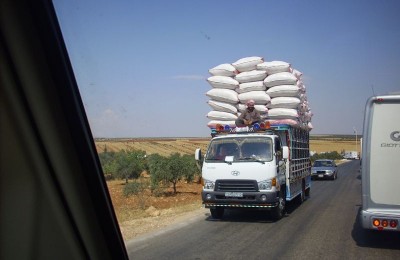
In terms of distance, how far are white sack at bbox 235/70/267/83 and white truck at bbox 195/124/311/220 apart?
2.28m

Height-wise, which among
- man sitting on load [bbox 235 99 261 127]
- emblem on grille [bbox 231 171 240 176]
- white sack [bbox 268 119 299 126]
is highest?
man sitting on load [bbox 235 99 261 127]

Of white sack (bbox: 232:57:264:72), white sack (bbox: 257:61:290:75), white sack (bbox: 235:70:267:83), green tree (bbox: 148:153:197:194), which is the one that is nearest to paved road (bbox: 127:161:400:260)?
white sack (bbox: 235:70:267:83)

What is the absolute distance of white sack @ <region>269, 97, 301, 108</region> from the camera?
546 inches

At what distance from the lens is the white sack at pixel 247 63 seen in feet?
47.2

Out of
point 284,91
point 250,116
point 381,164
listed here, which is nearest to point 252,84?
point 284,91

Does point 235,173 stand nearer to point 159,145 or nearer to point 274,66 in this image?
point 274,66

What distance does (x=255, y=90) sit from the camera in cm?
1438

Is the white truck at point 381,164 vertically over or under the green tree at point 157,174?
over

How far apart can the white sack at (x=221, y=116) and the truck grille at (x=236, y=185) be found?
3262 mm

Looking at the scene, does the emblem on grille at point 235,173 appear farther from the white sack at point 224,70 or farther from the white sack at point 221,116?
the white sack at point 224,70

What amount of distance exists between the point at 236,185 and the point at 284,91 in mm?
4220

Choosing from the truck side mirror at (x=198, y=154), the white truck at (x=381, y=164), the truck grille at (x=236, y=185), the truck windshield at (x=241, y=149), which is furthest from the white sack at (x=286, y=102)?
the white truck at (x=381, y=164)

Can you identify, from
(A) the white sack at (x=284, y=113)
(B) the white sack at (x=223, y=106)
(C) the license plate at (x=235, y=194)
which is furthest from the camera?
(B) the white sack at (x=223, y=106)

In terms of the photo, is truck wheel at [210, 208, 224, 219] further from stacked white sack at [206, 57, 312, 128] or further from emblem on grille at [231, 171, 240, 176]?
stacked white sack at [206, 57, 312, 128]
